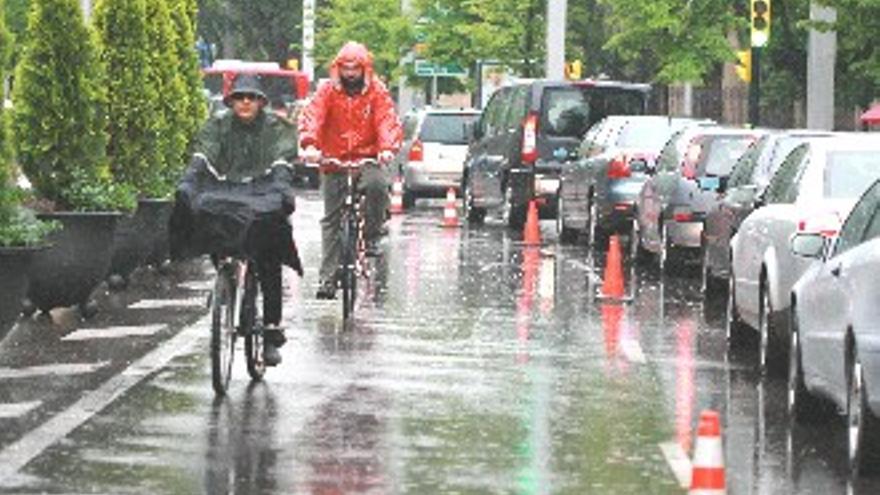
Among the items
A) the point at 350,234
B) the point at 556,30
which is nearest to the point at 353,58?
the point at 350,234

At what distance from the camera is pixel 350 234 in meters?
22.2

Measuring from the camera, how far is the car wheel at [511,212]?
4062cm

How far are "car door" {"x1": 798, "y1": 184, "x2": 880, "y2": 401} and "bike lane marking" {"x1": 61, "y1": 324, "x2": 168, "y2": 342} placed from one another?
19.7 feet

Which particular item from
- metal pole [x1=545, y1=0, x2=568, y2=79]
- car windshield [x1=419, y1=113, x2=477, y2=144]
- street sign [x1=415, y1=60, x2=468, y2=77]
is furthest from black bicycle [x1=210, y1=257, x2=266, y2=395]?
street sign [x1=415, y1=60, x2=468, y2=77]

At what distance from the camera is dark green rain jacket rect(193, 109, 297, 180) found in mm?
17281

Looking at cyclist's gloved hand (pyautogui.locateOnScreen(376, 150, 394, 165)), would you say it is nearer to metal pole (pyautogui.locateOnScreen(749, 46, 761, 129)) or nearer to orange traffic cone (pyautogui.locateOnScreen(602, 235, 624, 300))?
orange traffic cone (pyautogui.locateOnScreen(602, 235, 624, 300))

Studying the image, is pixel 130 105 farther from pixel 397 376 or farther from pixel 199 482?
pixel 199 482

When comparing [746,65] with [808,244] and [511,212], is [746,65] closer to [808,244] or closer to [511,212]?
[511,212]

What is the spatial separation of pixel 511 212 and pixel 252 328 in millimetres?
24051

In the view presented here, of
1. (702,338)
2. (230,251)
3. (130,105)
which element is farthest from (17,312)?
(130,105)

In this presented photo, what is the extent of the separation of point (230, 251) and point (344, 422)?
201 centimetres

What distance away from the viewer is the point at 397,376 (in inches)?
696

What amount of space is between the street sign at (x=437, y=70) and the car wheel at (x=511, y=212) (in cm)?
3029

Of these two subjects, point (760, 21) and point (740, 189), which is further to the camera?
point (760, 21)
